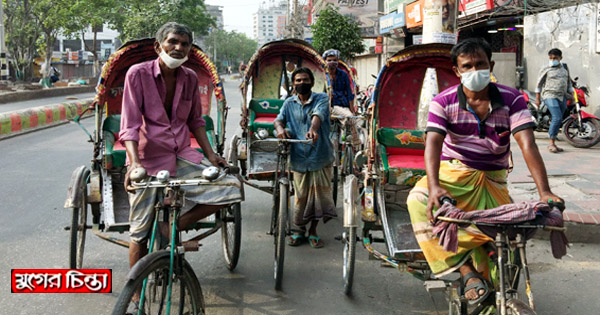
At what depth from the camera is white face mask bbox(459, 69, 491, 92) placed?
3.11m

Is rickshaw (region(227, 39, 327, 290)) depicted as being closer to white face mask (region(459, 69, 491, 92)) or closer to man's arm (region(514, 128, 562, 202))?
white face mask (region(459, 69, 491, 92))

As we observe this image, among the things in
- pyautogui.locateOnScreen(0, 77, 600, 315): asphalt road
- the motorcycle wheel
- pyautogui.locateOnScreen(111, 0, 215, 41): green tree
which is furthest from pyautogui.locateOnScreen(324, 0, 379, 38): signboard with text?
pyautogui.locateOnScreen(0, 77, 600, 315): asphalt road

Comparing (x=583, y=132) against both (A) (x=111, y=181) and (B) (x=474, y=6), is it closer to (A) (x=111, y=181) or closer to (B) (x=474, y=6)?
(B) (x=474, y=6)

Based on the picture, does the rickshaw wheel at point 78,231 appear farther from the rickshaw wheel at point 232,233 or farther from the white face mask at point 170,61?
the white face mask at point 170,61

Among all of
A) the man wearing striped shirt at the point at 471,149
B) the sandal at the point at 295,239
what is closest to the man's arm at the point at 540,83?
the sandal at the point at 295,239

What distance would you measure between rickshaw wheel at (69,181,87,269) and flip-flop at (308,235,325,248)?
206 cm

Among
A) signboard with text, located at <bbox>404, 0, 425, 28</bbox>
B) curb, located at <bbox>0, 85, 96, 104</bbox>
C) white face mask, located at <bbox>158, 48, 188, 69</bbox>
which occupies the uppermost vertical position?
signboard with text, located at <bbox>404, 0, 425, 28</bbox>

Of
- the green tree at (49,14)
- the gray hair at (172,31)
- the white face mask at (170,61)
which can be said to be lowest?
the white face mask at (170,61)

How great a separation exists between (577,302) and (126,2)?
4173 cm

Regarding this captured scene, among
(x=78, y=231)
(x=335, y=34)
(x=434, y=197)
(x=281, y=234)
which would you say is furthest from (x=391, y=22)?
(x=434, y=197)

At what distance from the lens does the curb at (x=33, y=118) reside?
1330 cm

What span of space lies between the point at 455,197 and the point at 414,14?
17.5m

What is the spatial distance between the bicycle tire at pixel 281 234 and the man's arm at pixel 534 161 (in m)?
1.92

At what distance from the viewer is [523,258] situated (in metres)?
2.65
